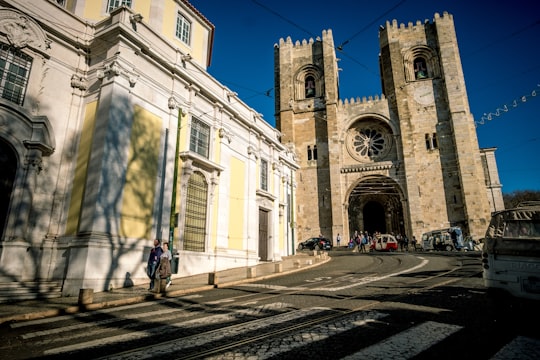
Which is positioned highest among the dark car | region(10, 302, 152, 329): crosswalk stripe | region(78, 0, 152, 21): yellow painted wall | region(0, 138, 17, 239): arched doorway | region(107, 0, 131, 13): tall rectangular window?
region(107, 0, 131, 13): tall rectangular window

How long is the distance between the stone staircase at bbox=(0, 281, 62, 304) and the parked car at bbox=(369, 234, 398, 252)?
891 inches

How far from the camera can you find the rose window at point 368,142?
3344cm

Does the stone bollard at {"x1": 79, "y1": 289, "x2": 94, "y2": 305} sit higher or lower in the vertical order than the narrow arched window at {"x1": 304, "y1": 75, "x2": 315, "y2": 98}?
lower

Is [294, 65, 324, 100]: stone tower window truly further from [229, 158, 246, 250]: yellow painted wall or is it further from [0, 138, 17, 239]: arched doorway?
[0, 138, 17, 239]: arched doorway

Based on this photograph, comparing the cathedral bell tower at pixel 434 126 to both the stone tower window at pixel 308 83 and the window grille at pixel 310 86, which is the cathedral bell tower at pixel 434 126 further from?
the window grille at pixel 310 86

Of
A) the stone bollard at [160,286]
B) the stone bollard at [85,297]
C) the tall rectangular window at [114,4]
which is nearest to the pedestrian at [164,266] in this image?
the stone bollard at [160,286]

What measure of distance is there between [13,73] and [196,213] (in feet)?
26.0

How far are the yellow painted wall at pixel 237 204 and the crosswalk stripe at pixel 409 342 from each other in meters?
12.0

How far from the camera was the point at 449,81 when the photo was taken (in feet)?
101

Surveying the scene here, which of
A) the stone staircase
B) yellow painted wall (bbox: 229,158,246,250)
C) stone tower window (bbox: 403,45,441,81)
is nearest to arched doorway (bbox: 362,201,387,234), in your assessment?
stone tower window (bbox: 403,45,441,81)

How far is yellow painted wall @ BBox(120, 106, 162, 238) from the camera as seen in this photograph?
34.6 feet

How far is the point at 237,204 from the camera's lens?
16266mm

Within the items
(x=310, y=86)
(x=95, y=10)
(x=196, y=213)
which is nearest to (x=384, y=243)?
(x=196, y=213)

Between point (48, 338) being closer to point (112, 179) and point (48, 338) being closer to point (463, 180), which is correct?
point (112, 179)
